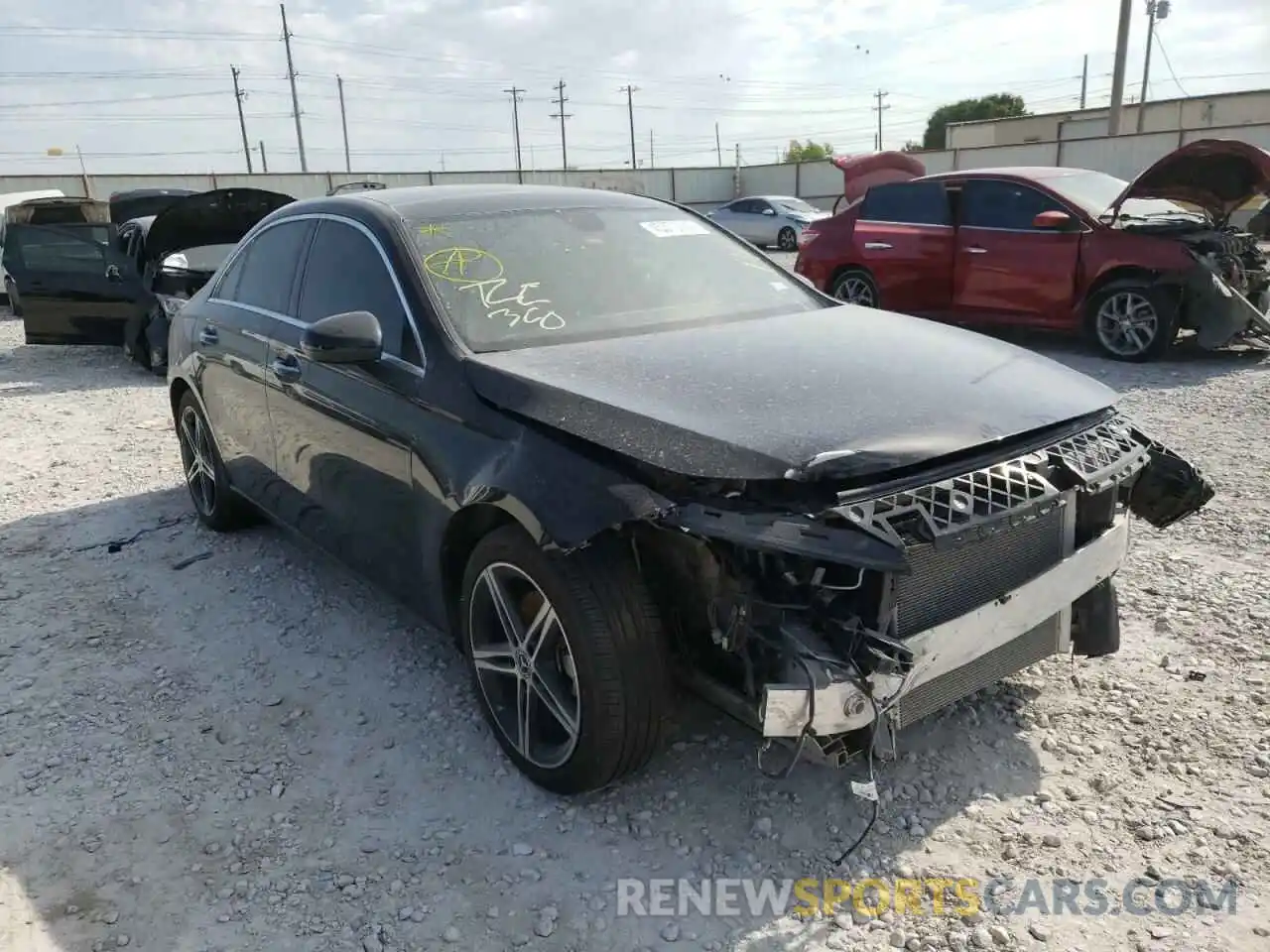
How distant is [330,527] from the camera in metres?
3.87

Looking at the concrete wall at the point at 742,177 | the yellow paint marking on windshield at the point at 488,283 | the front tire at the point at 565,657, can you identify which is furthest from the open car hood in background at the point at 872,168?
the front tire at the point at 565,657

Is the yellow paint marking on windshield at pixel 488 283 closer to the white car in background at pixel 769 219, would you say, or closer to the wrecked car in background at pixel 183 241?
the wrecked car in background at pixel 183 241

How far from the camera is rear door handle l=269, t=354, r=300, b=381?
395 cm

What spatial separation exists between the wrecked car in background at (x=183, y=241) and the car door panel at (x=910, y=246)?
5.68m

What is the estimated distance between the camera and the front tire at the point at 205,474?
5113mm

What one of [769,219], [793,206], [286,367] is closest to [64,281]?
[286,367]

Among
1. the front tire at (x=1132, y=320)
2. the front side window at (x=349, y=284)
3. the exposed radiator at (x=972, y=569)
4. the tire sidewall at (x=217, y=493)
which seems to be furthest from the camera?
the front tire at (x=1132, y=320)

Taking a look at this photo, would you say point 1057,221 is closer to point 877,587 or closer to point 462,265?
point 462,265

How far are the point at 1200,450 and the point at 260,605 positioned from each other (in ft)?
17.6

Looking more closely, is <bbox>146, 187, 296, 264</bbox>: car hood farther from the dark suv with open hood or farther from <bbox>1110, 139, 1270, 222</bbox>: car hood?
<bbox>1110, 139, 1270, 222</bbox>: car hood

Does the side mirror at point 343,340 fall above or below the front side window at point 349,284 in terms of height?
below

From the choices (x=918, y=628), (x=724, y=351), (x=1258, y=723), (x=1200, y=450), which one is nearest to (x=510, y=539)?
(x=724, y=351)

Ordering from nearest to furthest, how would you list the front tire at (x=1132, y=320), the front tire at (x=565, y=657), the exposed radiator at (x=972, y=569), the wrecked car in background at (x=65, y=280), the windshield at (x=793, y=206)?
1. the exposed radiator at (x=972, y=569)
2. the front tire at (x=565, y=657)
3. the front tire at (x=1132, y=320)
4. the wrecked car in background at (x=65, y=280)
5. the windshield at (x=793, y=206)

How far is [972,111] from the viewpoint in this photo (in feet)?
206
